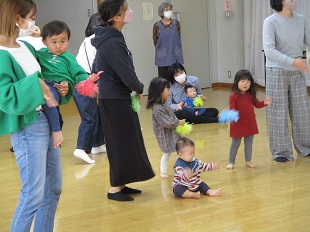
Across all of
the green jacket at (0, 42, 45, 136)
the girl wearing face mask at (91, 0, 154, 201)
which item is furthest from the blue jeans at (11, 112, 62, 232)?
the girl wearing face mask at (91, 0, 154, 201)

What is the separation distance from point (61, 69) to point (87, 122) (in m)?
2.94

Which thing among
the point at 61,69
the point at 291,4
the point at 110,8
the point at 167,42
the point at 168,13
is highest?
the point at 110,8

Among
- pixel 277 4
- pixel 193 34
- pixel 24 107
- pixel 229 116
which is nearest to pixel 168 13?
pixel 193 34

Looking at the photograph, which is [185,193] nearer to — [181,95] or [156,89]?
[156,89]

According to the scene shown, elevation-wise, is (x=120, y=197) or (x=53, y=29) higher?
(x=53, y=29)

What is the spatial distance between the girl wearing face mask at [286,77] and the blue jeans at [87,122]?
1822 millimetres

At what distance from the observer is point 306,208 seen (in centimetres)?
407

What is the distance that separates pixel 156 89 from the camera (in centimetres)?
508

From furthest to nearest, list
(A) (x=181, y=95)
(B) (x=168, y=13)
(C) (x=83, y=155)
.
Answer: (B) (x=168, y=13)
(A) (x=181, y=95)
(C) (x=83, y=155)

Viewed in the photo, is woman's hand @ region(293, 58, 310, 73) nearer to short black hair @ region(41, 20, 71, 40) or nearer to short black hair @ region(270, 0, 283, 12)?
short black hair @ region(270, 0, 283, 12)

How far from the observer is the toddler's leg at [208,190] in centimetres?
453

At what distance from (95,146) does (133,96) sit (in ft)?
6.41

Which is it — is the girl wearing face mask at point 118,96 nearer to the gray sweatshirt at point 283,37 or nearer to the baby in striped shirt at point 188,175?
the baby in striped shirt at point 188,175

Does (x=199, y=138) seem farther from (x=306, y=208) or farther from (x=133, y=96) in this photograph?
(x=306, y=208)
